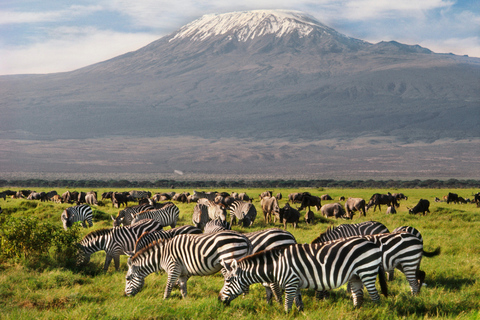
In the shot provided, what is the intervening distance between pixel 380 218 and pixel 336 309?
18.6 m

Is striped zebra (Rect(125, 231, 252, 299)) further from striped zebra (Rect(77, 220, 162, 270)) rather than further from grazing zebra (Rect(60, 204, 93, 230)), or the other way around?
grazing zebra (Rect(60, 204, 93, 230))

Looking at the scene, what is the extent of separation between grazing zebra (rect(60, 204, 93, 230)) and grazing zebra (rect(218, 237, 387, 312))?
603 inches

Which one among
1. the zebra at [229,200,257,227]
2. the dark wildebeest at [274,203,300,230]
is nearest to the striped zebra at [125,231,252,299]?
the zebra at [229,200,257,227]

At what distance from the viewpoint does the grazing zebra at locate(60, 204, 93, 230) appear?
2270cm

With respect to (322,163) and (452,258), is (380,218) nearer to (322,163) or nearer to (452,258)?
(452,258)

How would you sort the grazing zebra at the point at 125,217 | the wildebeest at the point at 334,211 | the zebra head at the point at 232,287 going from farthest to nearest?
1. the wildebeest at the point at 334,211
2. the grazing zebra at the point at 125,217
3. the zebra head at the point at 232,287

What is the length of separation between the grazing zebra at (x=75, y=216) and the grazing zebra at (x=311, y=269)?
15.3 metres

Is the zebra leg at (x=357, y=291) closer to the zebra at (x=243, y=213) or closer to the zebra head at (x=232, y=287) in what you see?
the zebra head at (x=232, y=287)

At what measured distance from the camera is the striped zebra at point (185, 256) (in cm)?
1063

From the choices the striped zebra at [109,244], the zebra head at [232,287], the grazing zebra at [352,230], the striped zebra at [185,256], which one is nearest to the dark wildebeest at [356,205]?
the grazing zebra at [352,230]

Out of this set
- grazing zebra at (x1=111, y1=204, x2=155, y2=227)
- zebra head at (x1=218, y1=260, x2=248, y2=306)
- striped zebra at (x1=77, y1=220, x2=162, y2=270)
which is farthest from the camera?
grazing zebra at (x1=111, y1=204, x2=155, y2=227)

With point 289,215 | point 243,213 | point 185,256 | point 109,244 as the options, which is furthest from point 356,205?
point 185,256

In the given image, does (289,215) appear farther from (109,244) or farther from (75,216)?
(109,244)

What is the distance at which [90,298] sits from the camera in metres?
10.6
